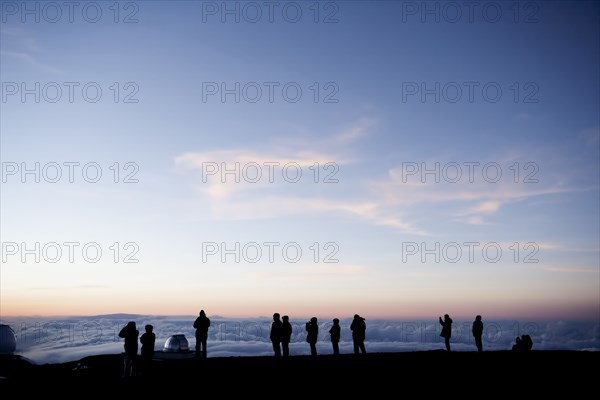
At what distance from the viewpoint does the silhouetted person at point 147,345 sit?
1756 cm

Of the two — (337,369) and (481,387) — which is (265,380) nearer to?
(337,369)

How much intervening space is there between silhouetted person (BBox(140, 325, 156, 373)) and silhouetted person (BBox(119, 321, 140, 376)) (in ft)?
0.91

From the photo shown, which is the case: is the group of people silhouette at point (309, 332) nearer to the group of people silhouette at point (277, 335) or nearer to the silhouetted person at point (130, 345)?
the group of people silhouette at point (277, 335)

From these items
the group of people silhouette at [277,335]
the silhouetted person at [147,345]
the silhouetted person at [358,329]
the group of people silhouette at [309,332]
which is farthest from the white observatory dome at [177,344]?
the silhouetted person at [147,345]

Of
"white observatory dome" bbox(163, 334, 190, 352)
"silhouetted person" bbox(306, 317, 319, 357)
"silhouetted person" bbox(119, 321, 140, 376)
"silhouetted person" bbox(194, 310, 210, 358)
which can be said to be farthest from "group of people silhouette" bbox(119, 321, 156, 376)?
"white observatory dome" bbox(163, 334, 190, 352)

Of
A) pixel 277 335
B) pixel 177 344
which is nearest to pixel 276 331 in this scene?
→ pixel 277 335

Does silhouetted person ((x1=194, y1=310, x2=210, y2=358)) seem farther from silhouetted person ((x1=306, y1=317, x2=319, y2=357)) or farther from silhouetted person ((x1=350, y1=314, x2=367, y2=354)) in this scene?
silhouetted person ((x1=350, y1=314, x2=367, y2=354))

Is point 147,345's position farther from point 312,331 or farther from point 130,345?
point 312,331

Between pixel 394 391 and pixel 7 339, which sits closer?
pixel 394 391

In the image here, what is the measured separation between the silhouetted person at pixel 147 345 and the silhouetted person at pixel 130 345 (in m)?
0.28

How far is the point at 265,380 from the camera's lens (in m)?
17.3

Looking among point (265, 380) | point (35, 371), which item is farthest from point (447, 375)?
point (35, 371)

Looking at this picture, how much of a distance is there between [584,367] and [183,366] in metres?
16.6

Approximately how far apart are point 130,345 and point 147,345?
Result: 715 mm
